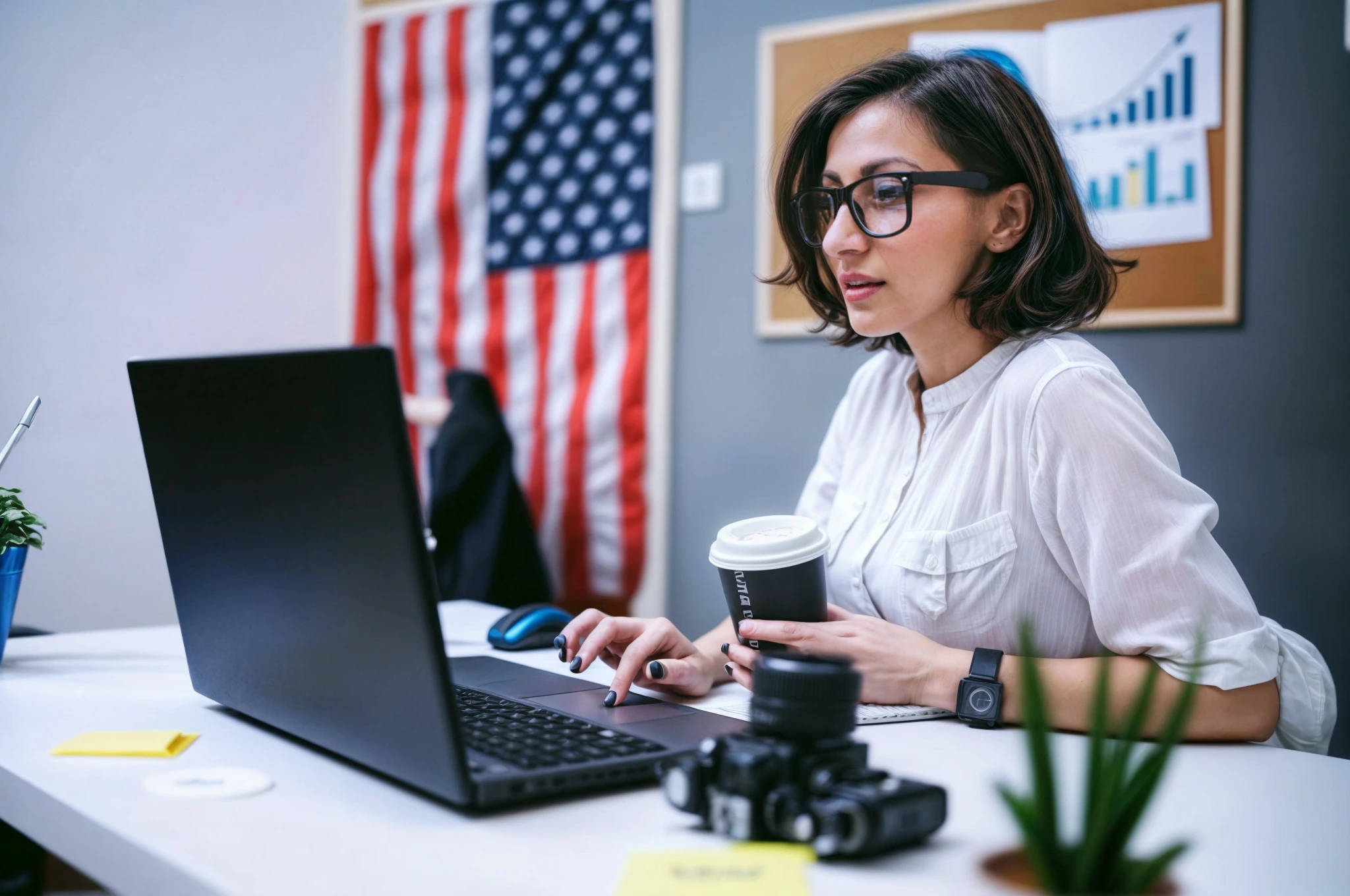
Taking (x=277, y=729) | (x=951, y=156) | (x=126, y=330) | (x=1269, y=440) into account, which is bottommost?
(x=277, y=729)

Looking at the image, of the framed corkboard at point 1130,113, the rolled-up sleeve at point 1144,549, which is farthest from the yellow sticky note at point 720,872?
the framed corkboard at point 1130,113

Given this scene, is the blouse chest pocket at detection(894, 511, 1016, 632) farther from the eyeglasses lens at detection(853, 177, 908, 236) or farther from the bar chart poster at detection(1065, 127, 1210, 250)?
the bar chart poster at detection(1065, 127, 1210, 250)

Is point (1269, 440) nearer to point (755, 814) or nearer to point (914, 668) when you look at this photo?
point (914, 668)

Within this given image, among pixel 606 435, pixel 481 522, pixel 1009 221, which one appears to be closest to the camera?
pixel 1009 221

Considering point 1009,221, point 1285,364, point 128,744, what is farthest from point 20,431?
point 1285,364

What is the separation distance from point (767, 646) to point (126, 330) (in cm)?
231

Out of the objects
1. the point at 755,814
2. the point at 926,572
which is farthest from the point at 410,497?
the point at 926,572

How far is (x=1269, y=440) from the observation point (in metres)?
1.94

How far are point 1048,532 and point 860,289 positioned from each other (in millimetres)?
359

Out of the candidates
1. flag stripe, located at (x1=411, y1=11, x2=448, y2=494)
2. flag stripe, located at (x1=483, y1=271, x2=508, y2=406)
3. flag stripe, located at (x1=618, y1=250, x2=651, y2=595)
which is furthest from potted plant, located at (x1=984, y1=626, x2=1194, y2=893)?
flag stripe, located at (x1=411, y1=11, x2=448, y2=494)

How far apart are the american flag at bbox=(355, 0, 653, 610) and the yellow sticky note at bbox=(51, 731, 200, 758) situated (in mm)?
1799

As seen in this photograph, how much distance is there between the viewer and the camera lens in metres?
0.63

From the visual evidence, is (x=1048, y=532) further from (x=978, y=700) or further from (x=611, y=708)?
(x=611, y=708)

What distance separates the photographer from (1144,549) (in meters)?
1.01
